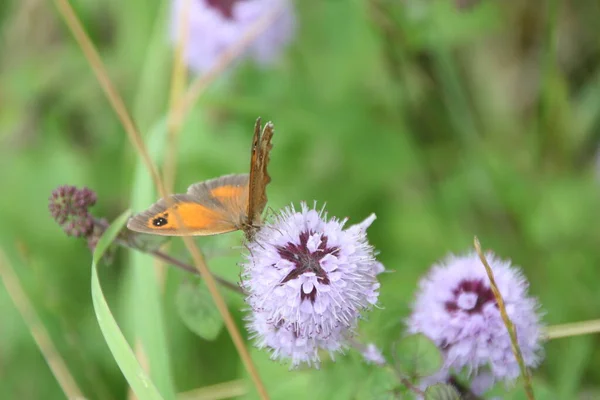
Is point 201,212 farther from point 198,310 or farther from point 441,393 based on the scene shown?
point 441,393

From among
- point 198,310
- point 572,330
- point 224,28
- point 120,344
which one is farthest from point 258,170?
point 224,28

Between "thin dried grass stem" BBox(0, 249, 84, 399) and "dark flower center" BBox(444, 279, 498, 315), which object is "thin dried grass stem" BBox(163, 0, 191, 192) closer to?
"thin dried grass stem" BBox(0, 249, 84, 399)

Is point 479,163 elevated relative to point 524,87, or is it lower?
lower

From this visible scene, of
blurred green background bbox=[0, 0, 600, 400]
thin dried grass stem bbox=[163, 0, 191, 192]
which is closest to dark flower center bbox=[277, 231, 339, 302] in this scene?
thin dried grass stem bbox=[163, 0, 191, 192]

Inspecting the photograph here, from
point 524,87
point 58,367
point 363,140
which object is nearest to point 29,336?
point 58,367

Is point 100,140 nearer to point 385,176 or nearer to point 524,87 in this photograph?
point 385,176

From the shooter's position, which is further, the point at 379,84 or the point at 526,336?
the point at 379,84

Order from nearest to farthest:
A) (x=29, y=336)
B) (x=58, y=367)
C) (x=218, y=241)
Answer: (x=218, y=241)
(x=58, y=367)
(x=29, y=336)
